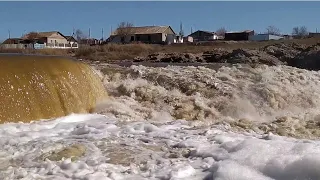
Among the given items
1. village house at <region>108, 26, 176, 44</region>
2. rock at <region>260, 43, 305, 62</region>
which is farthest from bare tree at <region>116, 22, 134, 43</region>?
rock at <region>260, 43, 305, 62</region>

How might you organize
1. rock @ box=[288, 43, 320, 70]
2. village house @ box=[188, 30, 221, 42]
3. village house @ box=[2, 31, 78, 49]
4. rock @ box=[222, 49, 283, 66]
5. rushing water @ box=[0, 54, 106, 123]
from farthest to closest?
village house @ box=[188, 30, 221, 42]
village house @ box=[2, 31, 78, 49]
rock @ box=[222, 49, 283, 66]
rock @ box=[288, 43, 320, 70]
rushing water @ box=[0, 54, 106, 123]

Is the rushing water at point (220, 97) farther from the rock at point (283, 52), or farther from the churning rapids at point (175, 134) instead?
the rock at point (283, 52)

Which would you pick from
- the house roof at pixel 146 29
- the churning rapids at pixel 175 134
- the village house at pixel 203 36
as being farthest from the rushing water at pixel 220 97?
the village house at pixel 203 36

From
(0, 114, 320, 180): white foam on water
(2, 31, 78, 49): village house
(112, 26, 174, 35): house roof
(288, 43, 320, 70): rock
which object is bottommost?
(0, 114, 320, 180): white foam on water

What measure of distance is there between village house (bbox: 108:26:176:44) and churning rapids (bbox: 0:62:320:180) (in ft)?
162

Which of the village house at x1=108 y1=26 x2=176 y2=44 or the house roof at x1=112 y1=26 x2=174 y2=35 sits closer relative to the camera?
the village house at x1=108 y1=26 x2=176 y2=44

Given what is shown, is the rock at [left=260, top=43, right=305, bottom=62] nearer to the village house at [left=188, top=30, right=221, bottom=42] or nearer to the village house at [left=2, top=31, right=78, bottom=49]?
the village house at [left=2, top=31, right=78, bottom=49]

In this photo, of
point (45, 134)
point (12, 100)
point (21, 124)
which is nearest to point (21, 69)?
point (12, 100)

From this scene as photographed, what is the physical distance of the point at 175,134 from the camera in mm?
6141

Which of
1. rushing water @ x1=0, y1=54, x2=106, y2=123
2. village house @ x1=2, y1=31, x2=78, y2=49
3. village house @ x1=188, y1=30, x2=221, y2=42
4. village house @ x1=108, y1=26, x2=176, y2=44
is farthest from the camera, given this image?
village house @ x1=188, y1=30, x2=221, y2=42

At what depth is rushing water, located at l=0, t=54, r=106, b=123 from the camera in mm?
7348

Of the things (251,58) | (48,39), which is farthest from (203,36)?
(251,58)

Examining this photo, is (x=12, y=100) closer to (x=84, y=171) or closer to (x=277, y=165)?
(x=84, y=171)

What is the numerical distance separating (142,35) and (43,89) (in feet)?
174
